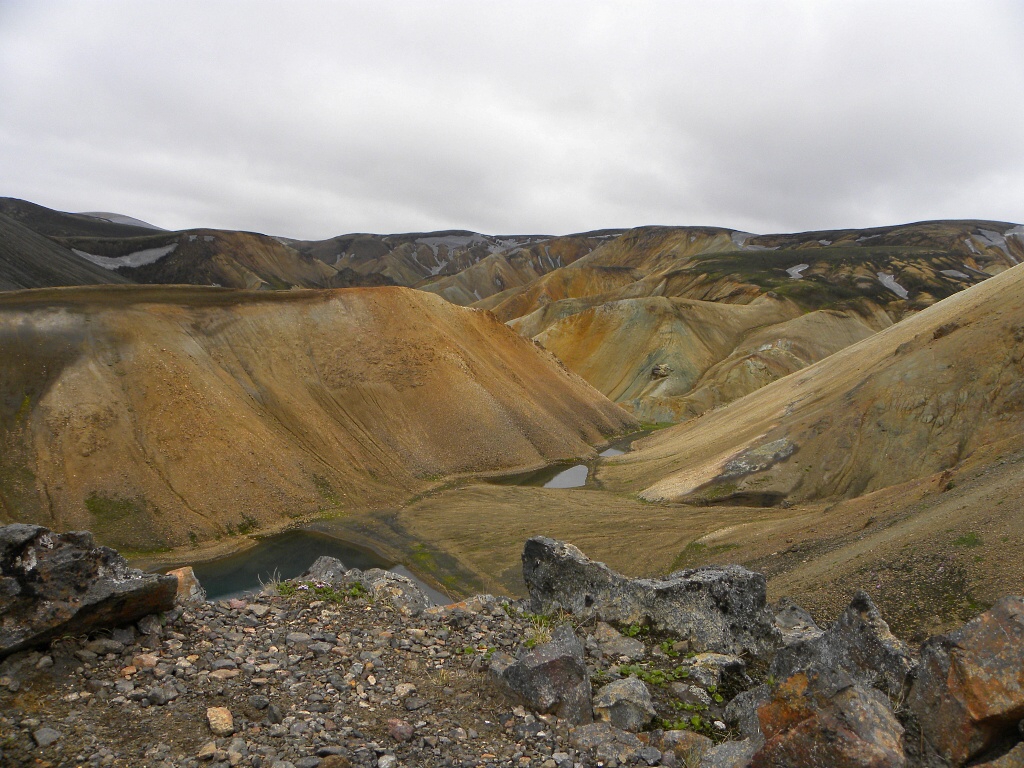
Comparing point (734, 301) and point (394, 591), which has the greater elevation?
point (734, 301)

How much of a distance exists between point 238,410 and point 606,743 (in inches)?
1208

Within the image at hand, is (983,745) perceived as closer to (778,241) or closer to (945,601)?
(945,601)

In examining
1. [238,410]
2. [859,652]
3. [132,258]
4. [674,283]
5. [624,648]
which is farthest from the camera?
[674,283]

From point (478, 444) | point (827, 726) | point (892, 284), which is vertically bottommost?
point (478, 444)

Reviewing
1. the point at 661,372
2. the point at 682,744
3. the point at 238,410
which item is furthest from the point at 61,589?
the point at 661,372

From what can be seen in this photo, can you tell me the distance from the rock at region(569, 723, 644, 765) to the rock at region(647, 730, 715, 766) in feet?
Answer: 0.60

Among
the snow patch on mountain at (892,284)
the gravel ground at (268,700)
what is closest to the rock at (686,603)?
the gravel ground at (268,700)

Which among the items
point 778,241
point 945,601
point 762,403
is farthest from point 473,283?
point 945,601

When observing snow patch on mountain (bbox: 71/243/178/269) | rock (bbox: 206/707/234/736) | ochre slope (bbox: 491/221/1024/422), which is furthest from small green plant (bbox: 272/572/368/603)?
snow patch on mountain (bbox: 71/243/178/269)

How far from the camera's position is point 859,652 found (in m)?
6.70

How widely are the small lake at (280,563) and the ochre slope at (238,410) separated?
1885 mm

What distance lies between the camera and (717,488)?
29.4 metres

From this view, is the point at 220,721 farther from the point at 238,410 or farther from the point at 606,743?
the point at 238,410

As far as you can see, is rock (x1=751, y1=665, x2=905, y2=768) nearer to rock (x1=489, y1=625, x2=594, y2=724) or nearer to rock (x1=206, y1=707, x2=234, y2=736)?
rock (x1=489, y1=625, x2=594, y2=724)
